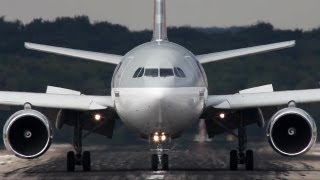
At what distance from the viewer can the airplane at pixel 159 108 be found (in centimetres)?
2872

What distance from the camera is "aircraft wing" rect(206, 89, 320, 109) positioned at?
3128cm

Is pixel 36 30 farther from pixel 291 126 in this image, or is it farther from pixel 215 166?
pixel 291 126

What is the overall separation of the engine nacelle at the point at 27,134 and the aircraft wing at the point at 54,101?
45.7 inches

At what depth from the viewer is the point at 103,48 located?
1960 inches

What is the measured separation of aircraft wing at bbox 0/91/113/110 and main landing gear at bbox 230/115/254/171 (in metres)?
3.89

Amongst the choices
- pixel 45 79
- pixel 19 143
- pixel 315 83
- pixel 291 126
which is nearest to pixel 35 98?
pixel 19 143

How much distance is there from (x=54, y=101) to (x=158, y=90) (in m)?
4.32

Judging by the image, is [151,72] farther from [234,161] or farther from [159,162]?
[234,161]

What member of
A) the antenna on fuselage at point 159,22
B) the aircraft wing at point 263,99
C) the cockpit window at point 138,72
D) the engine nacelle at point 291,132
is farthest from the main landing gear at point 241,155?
the cockpit window at point 138,72

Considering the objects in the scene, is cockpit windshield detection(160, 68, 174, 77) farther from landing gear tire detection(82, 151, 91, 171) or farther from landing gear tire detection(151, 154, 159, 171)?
landing gear tire detection(82, 151, 91, 171)

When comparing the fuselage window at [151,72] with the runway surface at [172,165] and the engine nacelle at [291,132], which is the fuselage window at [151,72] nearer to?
the runway surface at [172,165]

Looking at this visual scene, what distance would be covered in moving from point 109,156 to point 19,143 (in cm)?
879

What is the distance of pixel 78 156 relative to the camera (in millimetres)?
32844

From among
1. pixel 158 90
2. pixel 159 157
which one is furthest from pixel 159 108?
pixel 159 157
